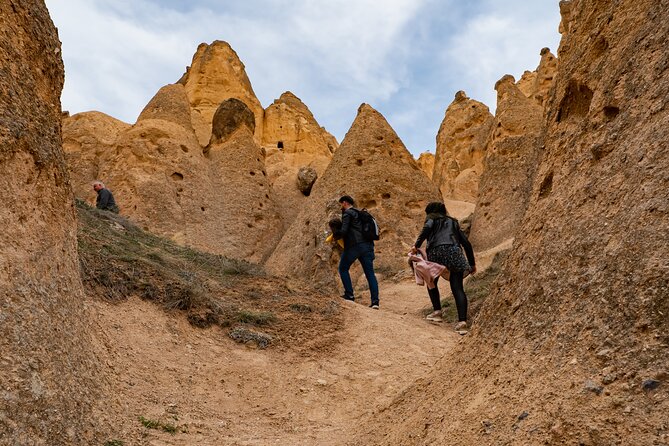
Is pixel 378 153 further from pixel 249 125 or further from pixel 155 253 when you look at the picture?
pixel 155 253

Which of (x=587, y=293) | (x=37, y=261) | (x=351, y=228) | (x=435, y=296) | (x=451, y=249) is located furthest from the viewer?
(x=351, y=228)

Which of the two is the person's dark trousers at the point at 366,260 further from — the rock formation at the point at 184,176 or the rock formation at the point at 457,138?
the rock formation at the point at 457,138

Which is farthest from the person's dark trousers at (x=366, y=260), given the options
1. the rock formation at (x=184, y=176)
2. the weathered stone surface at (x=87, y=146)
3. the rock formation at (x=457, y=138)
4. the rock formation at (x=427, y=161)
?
the rock formation at (x=427, y=161)

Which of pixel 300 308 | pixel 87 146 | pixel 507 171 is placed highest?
pixel 507 171

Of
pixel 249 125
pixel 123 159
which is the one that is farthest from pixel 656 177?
pixel 249 125

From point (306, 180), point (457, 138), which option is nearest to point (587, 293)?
point (306, 180)

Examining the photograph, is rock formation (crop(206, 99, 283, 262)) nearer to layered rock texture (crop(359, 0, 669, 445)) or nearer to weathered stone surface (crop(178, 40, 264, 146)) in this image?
weathered stone surface (crop(178, 40, 264, 146))

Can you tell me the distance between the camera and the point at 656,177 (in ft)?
7.67

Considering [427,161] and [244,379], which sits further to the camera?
[427,161]

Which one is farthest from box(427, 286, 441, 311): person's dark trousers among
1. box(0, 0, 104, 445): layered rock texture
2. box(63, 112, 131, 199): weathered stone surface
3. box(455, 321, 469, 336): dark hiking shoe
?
box(63, 112, 131, 199): weathered stone surface

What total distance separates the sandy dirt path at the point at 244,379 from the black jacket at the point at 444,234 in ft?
3.27

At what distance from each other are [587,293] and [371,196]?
1205cm

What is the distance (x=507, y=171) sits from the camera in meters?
13.5

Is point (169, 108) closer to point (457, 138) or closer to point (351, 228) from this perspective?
point (351, 228)
